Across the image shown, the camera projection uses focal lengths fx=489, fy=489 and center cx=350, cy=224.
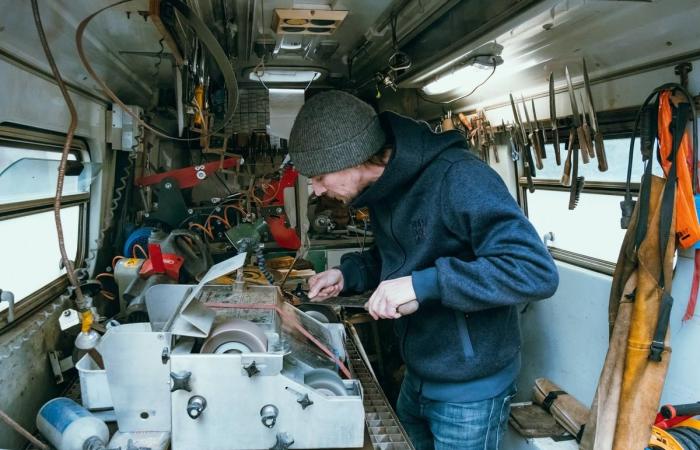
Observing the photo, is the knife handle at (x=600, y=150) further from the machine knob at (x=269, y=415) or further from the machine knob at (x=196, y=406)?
the machine knob at (x=196, y=406)

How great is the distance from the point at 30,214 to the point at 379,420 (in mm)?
1512

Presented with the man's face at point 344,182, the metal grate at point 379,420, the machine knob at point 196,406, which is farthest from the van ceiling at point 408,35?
the metal grate at point 379,420

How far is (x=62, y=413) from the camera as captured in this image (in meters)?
1.29

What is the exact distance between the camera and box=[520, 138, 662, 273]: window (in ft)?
7.75

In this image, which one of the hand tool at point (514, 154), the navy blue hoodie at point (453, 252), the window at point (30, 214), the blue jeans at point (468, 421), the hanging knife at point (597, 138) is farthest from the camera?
the hand tool at point (514, 154)

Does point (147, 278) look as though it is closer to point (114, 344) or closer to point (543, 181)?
point (114, 344)

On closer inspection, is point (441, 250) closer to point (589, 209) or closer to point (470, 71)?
point (470, 71)

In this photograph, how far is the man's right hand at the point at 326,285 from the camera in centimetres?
182

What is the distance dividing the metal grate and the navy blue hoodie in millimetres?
153

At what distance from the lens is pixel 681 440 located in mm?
1652

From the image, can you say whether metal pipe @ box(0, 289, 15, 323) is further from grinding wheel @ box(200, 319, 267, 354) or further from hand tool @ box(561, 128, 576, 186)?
hand tool @ box(561, 128, 576, 186)

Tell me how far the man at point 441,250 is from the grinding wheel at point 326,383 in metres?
0.21

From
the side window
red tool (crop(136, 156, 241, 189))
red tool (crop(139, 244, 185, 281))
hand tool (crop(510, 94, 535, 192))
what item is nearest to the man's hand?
red tool (crop(139, 244, 185, 281))

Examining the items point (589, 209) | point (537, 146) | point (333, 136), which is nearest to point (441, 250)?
point (333, 136)
